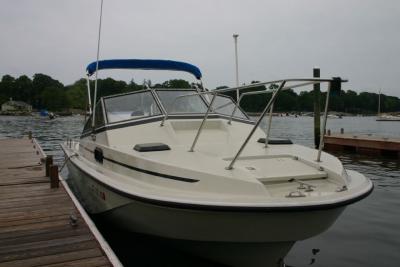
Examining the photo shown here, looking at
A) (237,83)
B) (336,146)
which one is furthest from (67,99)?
(237,83)

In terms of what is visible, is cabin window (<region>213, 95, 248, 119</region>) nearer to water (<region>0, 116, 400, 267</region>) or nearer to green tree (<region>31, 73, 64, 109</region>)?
water (<region>0, 116, 400, 267</region>)

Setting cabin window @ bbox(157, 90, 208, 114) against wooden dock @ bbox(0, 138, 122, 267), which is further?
cabin window @ bbox(157, 90, 208, 114)

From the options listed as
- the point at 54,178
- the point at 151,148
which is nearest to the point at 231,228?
the point at 151,148

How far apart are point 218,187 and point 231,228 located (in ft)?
1.48

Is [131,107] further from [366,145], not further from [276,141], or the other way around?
[366,145]

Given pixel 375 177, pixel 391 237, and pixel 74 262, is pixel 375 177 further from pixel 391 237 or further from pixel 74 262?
pixel 74 262

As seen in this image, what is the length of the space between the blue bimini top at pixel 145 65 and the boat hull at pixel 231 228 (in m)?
4.43

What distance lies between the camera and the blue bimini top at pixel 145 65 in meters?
8.55

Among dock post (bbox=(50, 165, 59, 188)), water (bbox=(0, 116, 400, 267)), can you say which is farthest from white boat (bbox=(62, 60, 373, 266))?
dock post (bbox=(50, 165, 59, 188))

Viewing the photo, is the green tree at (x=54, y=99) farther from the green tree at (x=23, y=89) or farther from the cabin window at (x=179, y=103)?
the cabin window at (x=179, y=103)

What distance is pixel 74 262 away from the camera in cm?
377

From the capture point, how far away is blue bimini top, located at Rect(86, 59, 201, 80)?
855 cm

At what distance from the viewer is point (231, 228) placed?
3.97 m

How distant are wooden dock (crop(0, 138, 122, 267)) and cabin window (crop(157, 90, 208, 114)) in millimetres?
2232
